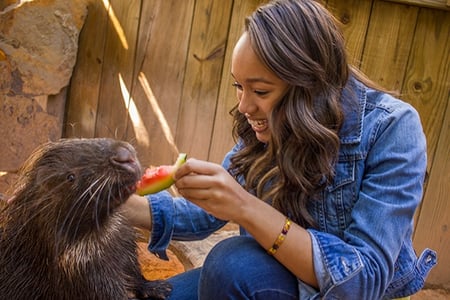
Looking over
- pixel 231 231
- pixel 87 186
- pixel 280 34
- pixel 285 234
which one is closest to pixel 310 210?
pixel 285 234

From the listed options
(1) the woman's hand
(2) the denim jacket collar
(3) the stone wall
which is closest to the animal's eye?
(1) the woman's hand

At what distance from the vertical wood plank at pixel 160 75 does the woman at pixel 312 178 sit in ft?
6.32

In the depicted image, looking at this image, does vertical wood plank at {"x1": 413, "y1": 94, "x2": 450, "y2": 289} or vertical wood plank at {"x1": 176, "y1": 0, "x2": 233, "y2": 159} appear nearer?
vertical wood plank at {"x1": 413, "y1": 94, "x2": 450, "y2": 289}

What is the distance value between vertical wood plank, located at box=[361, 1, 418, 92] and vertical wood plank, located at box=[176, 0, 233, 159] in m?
0.91

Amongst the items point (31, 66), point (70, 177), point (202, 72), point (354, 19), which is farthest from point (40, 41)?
point (70, 177)

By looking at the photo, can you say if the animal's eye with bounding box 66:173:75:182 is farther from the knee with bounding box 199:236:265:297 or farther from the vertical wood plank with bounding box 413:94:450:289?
the vertical wood plank with bounding box 413:94:450:289

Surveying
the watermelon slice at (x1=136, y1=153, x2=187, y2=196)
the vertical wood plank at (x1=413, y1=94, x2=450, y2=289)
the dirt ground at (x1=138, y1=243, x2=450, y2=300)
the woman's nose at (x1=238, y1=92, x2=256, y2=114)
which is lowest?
the dirt ground at (x1=138, y1=243, x2=450, y2=300)

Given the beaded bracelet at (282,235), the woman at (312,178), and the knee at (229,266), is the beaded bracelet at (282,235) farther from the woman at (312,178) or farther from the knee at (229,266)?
the knee at (229,266)

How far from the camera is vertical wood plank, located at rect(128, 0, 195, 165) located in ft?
12.9

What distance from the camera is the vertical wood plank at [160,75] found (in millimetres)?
3943

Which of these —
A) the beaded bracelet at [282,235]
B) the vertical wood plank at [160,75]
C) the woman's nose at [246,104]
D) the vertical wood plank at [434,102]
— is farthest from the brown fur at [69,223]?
the vertical wood plank at [434,102]

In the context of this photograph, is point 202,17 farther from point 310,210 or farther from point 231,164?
point 310,210

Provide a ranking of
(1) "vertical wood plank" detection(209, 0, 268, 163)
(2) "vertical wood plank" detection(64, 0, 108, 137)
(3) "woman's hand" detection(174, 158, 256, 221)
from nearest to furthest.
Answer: (3) "woman's hand" detection(174, 158, 256, 221)
(1) "vertical wood plank" detection(209, 0, 268, 163)
(2) "vertical wood plank" detection(64, 0, 108, 137)

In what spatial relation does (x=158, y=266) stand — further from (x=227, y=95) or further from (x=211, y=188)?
(x=211, y=188)
